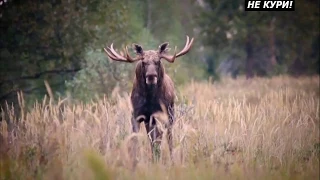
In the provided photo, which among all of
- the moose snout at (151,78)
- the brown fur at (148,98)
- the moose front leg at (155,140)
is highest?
the moose snout at (151,78)

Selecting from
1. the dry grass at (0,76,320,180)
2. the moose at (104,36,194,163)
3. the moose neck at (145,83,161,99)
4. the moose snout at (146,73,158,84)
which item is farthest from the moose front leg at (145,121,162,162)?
the moose snout at (146,73,158,84)

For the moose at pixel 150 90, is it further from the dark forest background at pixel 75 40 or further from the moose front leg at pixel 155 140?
the dark forest background at pixel 75 40

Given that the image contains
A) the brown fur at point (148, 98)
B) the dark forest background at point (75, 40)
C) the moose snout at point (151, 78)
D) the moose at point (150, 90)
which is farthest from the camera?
the dark forest background at point (75, 40)

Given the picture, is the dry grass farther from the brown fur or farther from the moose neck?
the moose neck

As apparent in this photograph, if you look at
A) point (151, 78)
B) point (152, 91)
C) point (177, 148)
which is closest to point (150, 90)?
point (152, 91)

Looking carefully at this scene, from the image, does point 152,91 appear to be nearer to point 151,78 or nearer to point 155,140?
point 151,78

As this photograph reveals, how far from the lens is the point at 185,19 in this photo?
19656mm

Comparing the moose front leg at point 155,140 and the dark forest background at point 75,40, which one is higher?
the dark forest background at point 75,40

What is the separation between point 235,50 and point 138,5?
972 cm

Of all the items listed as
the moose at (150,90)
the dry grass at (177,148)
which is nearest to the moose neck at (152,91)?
the moose at (150,90)

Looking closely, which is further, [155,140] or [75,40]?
[75,40]

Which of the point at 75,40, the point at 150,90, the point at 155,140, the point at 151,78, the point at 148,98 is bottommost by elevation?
the point at 155,140

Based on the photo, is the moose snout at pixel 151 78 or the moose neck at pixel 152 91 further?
the moose neck at pixel 152 91

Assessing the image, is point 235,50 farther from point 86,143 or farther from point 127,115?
point 86,143
